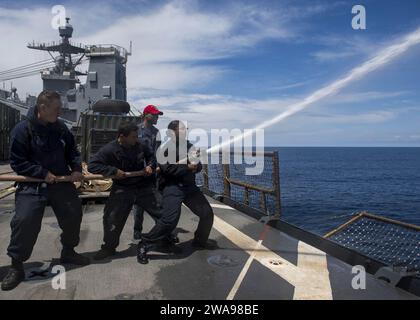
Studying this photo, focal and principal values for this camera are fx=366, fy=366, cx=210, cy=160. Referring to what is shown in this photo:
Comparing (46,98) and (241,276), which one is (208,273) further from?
(46,98)

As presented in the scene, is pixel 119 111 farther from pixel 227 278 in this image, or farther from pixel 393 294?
pixel 393 294

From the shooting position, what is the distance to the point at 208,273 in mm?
4566

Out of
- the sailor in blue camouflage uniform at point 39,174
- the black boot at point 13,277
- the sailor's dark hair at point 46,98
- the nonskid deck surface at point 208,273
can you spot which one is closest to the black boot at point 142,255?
the nonskid deck surface at point 208,273

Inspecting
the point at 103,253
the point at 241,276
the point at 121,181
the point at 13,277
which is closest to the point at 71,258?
the point at 103,253

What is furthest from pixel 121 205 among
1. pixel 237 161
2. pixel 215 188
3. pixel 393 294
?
pixel 215 188

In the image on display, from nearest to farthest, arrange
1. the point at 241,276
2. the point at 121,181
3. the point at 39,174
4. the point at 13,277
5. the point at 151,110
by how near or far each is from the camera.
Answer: the point at 13,277 → the point at 39,174 → the point at 241,276 → the point at 121,181 → the point at 151,110

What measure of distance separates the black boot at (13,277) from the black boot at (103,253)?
1030 millimetres

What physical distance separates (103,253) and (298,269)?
2.66 metres

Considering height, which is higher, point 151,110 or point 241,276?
point 151,110

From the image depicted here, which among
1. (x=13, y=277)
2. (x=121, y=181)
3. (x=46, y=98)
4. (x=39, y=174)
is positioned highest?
(x=46, y=98)

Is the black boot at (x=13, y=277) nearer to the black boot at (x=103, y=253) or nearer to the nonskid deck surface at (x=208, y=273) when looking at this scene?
the nonskid deck surface at (x=208, y=273)

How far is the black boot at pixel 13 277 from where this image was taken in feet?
13.1

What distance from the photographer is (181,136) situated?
17.6ft
